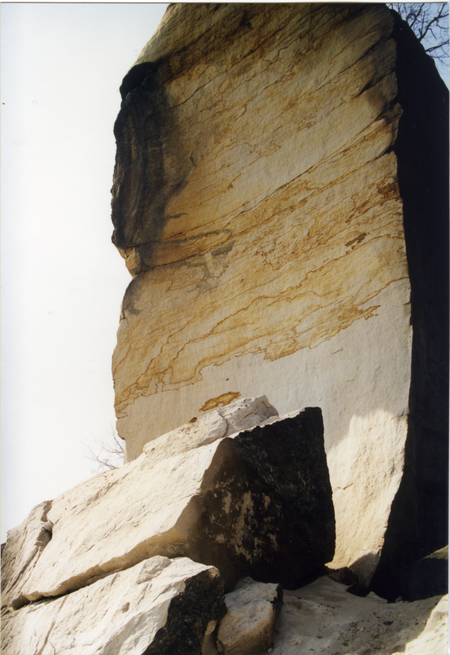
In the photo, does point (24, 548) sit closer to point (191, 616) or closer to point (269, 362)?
point (191, 616)

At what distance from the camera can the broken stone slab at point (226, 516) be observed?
2572 millimetres

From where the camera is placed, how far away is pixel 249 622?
229 cm

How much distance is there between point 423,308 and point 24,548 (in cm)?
257

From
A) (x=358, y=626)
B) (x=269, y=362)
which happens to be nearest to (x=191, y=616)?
(x=358, y=626)

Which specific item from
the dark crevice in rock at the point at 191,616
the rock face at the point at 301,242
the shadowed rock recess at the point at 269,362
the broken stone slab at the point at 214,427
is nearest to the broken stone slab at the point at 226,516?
the shadowed rock recess at the point at 269,362

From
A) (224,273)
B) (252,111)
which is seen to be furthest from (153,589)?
(252,111)

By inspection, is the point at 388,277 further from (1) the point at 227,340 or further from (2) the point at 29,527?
(2) the point at 29,527

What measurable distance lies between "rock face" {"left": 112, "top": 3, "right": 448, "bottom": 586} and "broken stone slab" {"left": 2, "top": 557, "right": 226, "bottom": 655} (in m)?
1.05

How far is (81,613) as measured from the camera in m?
2.57

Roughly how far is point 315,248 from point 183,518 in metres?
2.47

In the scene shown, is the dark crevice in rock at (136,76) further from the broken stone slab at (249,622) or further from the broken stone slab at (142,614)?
the broken stone slab at (249,622)

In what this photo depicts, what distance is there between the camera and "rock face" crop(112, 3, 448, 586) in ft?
11.5

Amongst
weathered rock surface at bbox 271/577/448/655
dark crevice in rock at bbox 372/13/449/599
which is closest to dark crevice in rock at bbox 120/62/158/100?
dark crevice in rock at bbox 372/13/449/599

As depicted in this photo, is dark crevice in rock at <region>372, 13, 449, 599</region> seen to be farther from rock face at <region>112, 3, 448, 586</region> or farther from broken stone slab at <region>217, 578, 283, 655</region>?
broken stone slab at <region>217, 578, 283, 655</region>
